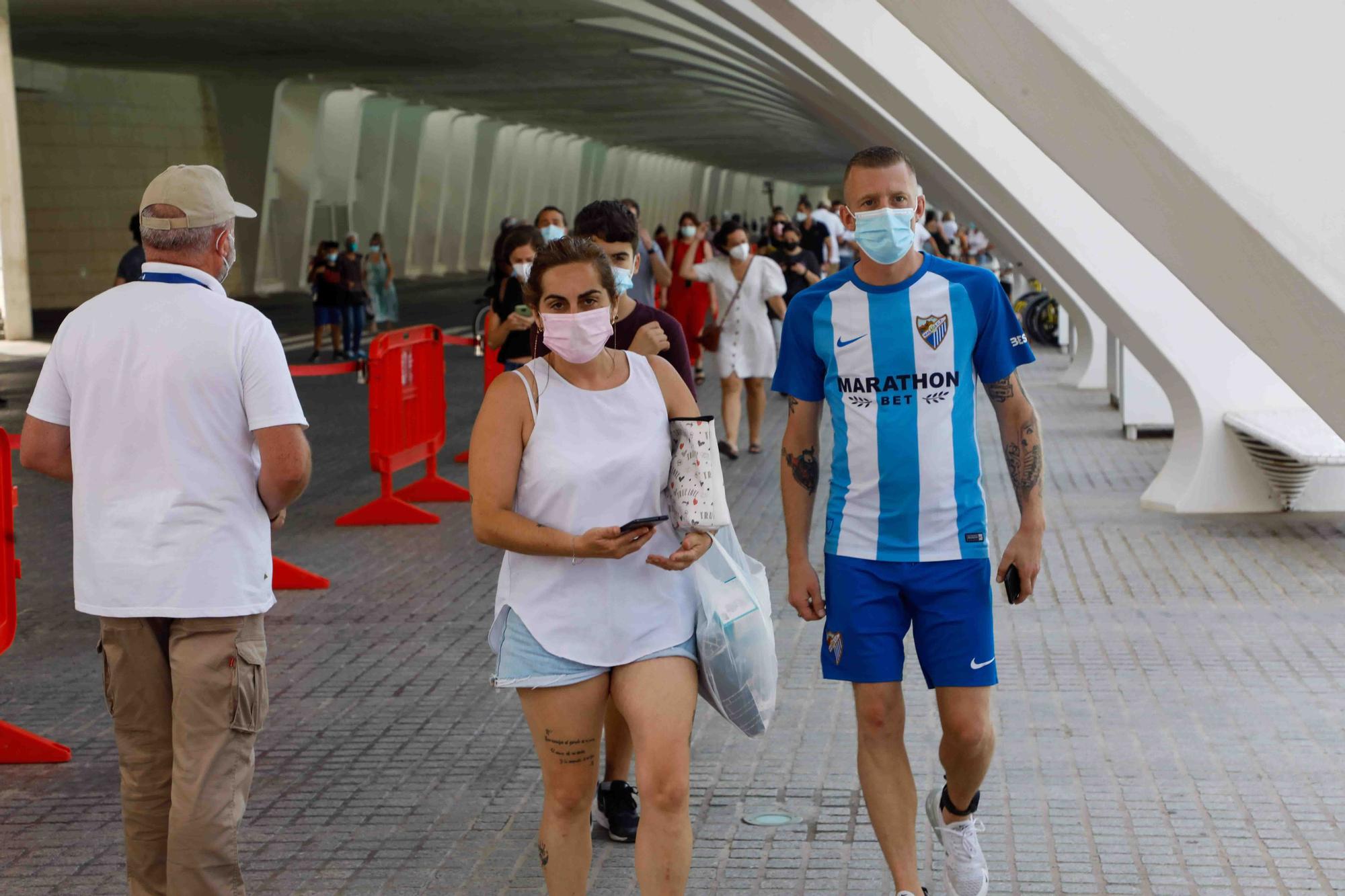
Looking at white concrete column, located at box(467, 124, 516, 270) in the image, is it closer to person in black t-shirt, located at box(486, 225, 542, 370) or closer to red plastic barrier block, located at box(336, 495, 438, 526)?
red plastic barrier block, located at box(336, 495, 438, 526)

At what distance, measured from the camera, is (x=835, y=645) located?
157 inches

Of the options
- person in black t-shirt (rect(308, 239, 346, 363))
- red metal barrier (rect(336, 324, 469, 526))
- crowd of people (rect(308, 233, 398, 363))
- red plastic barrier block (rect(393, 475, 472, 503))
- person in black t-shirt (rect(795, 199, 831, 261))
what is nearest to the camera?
red metal barrier (rect(336, 324, 469, 526))

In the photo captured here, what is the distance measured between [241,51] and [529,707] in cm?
3073

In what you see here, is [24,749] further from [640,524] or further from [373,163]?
[373,163]

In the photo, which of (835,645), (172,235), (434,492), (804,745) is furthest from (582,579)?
(434,492)

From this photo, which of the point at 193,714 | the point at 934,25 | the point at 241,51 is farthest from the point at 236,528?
the point at 241,51

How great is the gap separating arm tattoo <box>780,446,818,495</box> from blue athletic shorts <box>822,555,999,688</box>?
0.84 feet

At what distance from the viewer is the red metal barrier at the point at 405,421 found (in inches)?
393

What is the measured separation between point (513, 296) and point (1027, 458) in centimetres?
572

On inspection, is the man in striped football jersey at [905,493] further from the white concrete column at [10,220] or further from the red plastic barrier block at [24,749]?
the white concrete column at [10,220]

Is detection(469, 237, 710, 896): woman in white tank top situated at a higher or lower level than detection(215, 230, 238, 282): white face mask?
lower

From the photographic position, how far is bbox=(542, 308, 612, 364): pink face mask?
3.64m

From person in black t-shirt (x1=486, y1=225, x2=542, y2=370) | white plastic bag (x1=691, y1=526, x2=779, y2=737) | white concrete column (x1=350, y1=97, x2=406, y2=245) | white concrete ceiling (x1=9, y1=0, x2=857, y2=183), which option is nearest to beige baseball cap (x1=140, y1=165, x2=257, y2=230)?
white plastic bag (x1=691, y1=526, x2=779, y2=737)

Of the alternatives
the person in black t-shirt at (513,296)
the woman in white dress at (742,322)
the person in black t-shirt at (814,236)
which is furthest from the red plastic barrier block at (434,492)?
the person in black t-shirt at (814,236)
